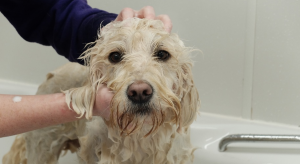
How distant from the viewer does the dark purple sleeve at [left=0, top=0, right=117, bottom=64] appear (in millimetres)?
964

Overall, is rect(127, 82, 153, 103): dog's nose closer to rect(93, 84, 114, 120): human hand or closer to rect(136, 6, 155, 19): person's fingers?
rect(93, 84, 114, 120): human hand

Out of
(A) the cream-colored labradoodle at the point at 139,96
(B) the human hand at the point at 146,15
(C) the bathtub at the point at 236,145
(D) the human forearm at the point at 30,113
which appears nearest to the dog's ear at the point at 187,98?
(A) the cream-colored labradoodle at the point at 139,96

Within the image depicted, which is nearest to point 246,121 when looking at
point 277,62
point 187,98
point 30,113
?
point 277,62

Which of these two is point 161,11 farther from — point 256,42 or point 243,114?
point 243,114

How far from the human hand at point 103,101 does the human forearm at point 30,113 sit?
5cm

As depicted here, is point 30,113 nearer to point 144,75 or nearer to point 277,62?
point 144,75

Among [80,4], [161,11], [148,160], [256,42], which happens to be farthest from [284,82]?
[80,4]

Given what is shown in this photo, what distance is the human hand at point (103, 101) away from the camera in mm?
699

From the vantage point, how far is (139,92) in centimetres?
62

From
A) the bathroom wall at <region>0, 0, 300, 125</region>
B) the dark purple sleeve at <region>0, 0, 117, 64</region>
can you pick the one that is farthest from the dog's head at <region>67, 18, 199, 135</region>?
the bathroom wall at <region>0, 0, 300, 125</region>

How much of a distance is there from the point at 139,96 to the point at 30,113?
0.83ft

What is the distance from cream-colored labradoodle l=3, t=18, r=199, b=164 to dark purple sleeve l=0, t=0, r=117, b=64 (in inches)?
6.0

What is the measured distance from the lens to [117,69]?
736 mm

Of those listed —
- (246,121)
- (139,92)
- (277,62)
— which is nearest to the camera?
(139,92)
